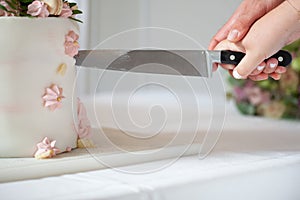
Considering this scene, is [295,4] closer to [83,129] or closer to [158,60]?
[158,60]

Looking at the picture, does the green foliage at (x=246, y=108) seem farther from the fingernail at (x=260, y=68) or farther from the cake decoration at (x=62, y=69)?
the cake decoration at (x=62, y=69)

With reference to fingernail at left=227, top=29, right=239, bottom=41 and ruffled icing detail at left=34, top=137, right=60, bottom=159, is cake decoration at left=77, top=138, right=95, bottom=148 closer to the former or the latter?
ruffled icing detail at left=34, top=137, right=60, bottom=159

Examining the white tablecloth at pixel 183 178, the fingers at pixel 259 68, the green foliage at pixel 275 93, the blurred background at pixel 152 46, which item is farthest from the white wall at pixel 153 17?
the white tablecloth at pixel 183 178

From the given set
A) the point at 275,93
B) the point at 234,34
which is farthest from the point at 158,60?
the point at 275,93

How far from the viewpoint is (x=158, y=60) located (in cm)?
81

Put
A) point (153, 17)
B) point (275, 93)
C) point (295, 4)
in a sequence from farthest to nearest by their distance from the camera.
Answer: point (153, 17), point (275, 93), point (295, 4)

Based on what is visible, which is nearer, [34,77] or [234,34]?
[34,77]

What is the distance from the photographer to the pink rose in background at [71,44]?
76 centimetres

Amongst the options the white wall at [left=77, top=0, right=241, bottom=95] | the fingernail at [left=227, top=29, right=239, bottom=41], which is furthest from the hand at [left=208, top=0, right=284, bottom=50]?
the white wall at [left=77, top=0, right=241, bottom=95]

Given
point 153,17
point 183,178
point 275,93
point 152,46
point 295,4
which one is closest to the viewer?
point 183,178

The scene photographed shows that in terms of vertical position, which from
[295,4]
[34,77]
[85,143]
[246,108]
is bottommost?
[246,108]

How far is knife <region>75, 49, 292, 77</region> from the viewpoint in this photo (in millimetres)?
799

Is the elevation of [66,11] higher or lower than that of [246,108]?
higher

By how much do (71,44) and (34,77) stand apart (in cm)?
8
